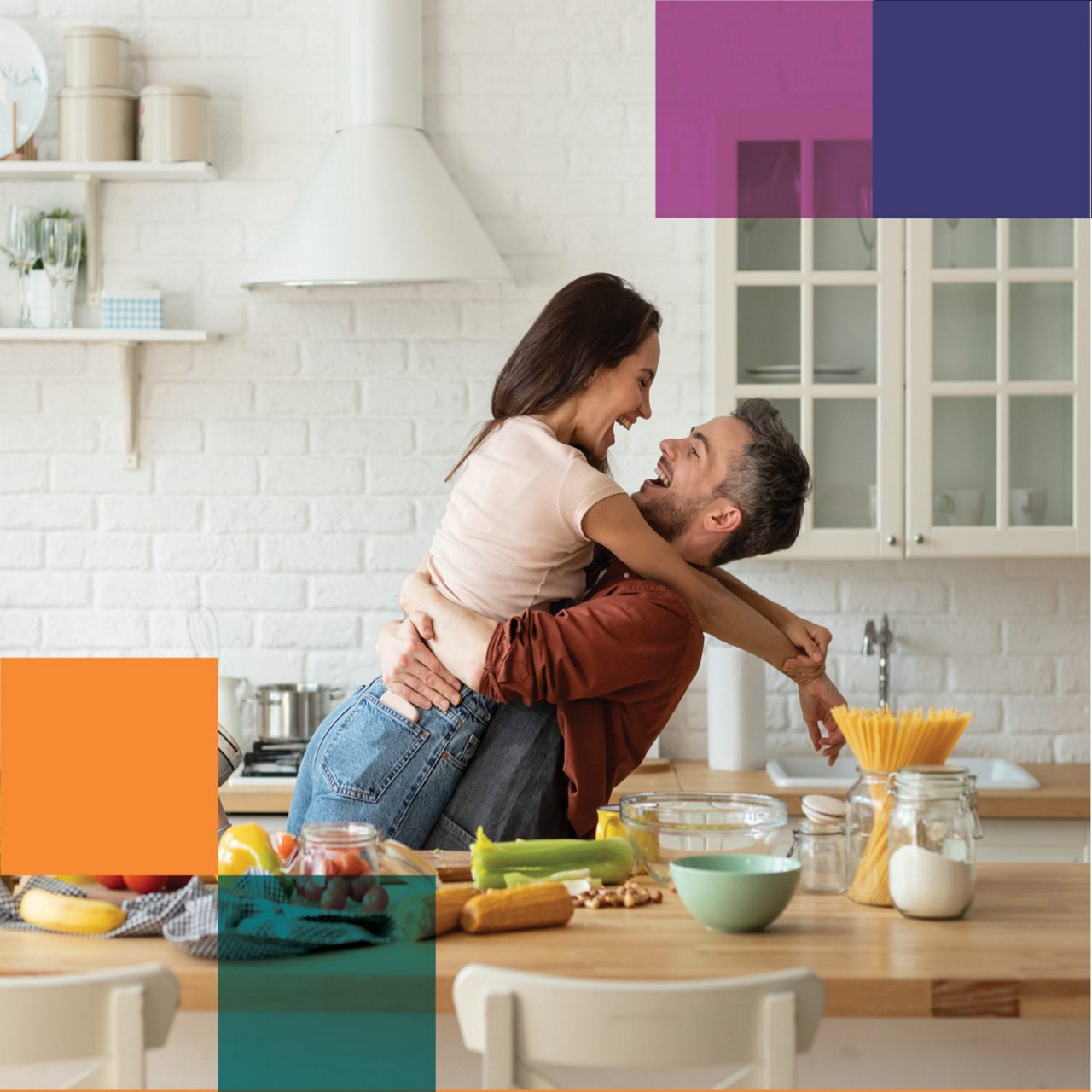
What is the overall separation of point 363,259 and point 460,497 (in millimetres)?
1340

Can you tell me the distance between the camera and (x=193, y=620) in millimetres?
3828

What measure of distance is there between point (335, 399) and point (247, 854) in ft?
7.54

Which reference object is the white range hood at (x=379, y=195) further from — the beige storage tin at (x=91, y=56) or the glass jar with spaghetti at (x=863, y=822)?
the glass jar with spaghetti at (x=863, y=822)

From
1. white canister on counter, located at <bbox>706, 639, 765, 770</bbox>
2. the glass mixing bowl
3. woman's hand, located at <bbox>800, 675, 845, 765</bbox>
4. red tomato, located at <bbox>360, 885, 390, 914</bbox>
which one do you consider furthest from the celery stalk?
white canister on counter, located at <bbox>706, 639, 765, 770</bbox>

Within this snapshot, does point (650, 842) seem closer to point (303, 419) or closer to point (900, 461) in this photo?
point (900, 461)

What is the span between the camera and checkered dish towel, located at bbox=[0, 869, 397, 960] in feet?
4.81

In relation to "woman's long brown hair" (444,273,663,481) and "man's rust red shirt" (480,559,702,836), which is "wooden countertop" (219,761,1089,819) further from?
"woman's long brown hair" (444,273,663,481)

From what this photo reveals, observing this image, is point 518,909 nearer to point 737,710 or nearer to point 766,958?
point 766,958

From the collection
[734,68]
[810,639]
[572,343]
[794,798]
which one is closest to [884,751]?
[810,639]

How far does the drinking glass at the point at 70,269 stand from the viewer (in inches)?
145

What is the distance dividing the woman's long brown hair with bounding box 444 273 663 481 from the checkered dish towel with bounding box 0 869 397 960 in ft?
2.80

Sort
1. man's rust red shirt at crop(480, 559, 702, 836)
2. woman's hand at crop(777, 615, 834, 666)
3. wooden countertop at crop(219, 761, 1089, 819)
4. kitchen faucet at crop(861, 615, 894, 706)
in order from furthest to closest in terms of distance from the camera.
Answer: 1. kitchen faucet at crop(861, 615, 894, 706)
2. wooden countertop at crop(219, 761, 1089, 819)
3. woman's hand at crop(777, 615, 834, 666)
4. man's rust red shirt at crop(480, 559, 702, 836)

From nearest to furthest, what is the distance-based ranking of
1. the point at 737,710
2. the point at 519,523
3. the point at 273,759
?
the point at 519,523, the point at 273,759, the point at 737,710

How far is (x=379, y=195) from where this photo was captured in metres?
3.51
